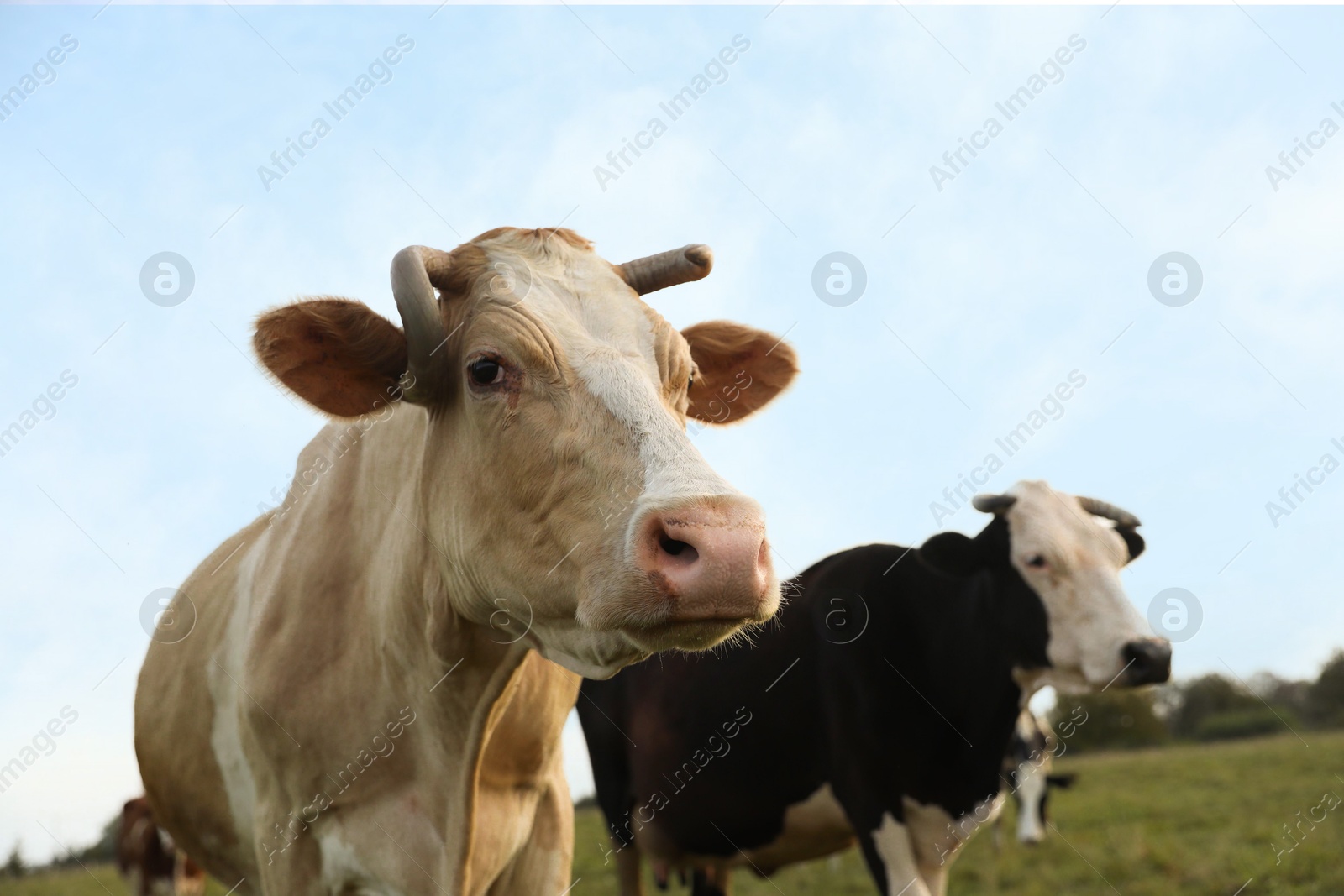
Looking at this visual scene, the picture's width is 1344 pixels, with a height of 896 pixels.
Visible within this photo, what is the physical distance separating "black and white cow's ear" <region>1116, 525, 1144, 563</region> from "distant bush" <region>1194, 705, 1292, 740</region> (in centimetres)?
4019

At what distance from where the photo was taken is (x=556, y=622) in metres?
2.62

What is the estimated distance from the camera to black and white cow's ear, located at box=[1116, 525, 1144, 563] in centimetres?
625

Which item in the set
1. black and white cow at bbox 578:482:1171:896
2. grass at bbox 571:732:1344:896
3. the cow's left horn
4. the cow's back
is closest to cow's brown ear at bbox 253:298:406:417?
the cow's left horn

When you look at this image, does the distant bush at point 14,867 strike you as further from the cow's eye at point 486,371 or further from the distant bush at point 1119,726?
the distant bush at point 1119,726

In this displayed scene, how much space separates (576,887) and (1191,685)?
52.8 metres

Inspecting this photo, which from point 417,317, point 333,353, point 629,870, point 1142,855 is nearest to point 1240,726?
point 1142,855

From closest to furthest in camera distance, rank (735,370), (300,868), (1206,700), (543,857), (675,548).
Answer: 1. (675,548)
2. (300,868)
3. (543,857)
4. (735,370)
5. (1206,700)

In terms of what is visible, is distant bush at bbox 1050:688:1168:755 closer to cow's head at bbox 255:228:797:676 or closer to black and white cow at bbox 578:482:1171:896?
black and white cow at bbox 578:482:1171:896

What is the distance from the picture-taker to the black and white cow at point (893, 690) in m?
5.39

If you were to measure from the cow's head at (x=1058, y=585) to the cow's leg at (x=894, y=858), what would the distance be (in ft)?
3.56

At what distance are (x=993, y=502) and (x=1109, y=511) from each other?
2.62 feet

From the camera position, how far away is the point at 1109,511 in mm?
6215

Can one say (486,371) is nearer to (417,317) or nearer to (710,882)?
(417,317)

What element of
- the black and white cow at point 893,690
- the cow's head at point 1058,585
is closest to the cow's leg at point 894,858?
the black and white cow at point 893,690
